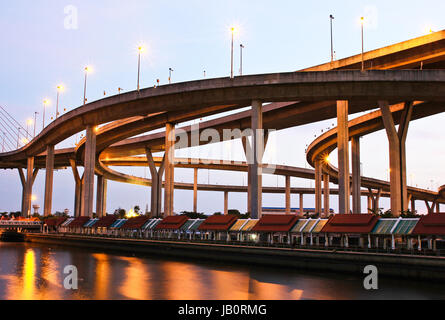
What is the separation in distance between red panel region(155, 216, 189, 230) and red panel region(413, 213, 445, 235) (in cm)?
2684

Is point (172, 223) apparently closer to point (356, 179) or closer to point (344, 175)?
point (344, 175)

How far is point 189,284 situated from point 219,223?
19.1 metres

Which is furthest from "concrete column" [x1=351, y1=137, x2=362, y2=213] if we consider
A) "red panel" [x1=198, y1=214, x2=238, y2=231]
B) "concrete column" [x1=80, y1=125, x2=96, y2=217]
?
"concrete column" [x1=80, y1=125, x2=96, y2=217]

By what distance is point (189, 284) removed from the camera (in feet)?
96.8

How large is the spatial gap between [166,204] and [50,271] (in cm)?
3204

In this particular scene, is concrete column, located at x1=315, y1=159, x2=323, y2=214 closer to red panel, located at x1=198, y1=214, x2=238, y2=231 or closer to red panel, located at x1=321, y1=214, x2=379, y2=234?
red panel, located at x1=198, y1=214, x2=238, y2=231

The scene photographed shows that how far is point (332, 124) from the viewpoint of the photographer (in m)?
75.7

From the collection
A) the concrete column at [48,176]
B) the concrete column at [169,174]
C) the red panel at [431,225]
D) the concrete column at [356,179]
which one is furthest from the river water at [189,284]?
the concrete column at [48,176]

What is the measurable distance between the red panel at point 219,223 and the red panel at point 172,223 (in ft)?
12.8

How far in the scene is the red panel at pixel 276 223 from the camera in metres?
41.7

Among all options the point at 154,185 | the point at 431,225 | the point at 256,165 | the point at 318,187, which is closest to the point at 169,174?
the point at 256,165

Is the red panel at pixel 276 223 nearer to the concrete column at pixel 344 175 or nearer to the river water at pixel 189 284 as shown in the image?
the river water at pixel 189 284
